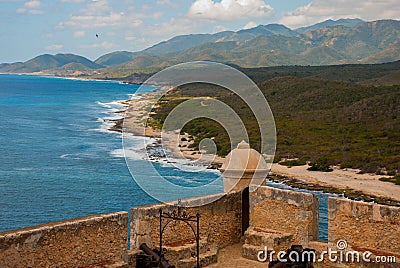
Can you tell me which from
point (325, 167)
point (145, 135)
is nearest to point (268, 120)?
point (145, 135)

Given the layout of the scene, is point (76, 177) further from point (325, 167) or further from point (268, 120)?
point (268, 120)

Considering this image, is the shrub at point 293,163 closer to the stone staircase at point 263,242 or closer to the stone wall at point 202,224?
the stone wall at point 202,224

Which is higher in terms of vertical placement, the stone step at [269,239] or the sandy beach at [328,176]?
the stone step at [269,239]

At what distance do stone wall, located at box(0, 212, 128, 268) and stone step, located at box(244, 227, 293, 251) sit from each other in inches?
99.2

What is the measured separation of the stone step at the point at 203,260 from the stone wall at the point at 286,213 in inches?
46.4

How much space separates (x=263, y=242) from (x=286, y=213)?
67 centimetres

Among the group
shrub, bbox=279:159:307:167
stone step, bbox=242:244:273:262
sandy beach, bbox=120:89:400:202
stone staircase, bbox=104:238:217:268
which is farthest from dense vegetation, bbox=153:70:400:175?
stone staircase, bbox=104:238:217:268

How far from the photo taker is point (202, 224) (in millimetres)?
10586

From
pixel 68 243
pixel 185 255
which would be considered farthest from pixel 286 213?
pixel 68 243

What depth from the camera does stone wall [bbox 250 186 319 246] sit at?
33.8ft

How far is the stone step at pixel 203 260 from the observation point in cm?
975

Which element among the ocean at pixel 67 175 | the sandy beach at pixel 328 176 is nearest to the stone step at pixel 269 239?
the ocean at pixel 67 175

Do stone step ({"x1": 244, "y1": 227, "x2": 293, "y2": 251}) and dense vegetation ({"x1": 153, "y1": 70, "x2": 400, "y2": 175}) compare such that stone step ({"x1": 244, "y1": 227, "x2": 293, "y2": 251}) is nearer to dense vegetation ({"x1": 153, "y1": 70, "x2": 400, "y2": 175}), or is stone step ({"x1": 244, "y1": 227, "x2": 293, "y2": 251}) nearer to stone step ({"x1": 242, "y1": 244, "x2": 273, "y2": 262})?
stone step ({"x1": 242, "y1": 244, "x2": 273, "y2": 262})

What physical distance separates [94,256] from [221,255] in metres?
2.68
